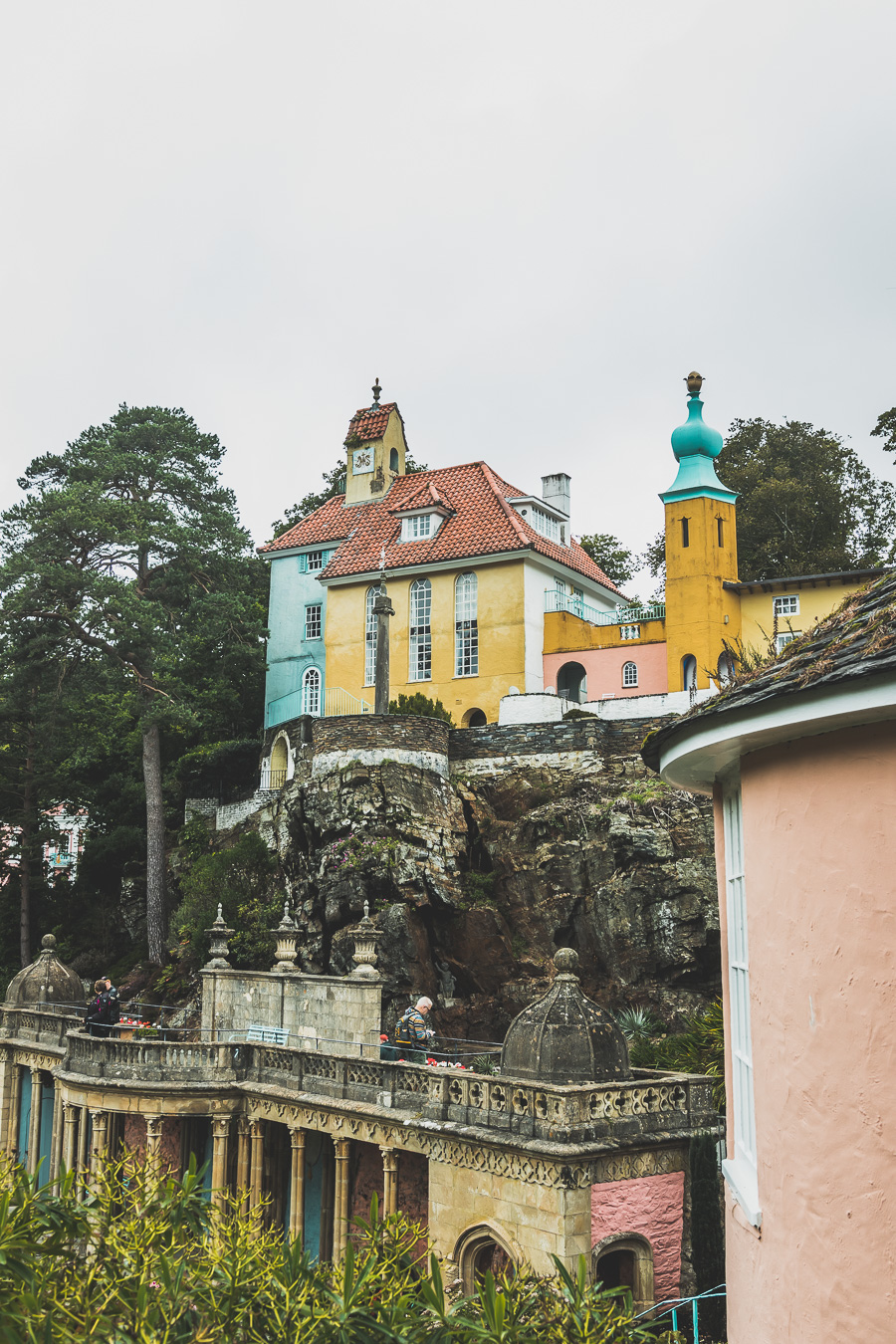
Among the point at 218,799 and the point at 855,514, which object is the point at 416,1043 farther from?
the point at 855,514

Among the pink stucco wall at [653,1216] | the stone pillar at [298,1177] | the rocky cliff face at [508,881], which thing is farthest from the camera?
the rocky cliff face at [508,881]

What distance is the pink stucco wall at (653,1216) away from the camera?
46.2 ft

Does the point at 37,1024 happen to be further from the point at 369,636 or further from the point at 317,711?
the point at 317,711

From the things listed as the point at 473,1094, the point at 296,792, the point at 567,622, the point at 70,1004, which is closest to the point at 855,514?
the point at 567,622

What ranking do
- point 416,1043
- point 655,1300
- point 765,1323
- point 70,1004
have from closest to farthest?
point 765,1323 < point 655,1300 < point 416,1043 < point 70,1004

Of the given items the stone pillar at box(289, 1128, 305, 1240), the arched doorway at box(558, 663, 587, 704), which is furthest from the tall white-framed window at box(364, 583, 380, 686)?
the stone pillar at box(289, 1128, 305, 1240)

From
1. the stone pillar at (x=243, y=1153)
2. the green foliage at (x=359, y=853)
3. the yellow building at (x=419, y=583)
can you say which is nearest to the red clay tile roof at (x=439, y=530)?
the yellow building at (x=419, y=583)

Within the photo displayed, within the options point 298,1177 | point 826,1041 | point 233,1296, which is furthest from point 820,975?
point 298,1177

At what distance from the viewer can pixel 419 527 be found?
42.0 m

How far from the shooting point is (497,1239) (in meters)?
14.7

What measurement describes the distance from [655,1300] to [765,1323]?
33.3ft

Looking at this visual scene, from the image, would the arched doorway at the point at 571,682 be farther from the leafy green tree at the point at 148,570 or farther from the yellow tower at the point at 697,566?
the leafy green tree at the point at 148,570

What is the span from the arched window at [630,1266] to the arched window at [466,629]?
2560cm

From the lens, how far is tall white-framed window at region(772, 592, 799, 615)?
35250 millimetres
